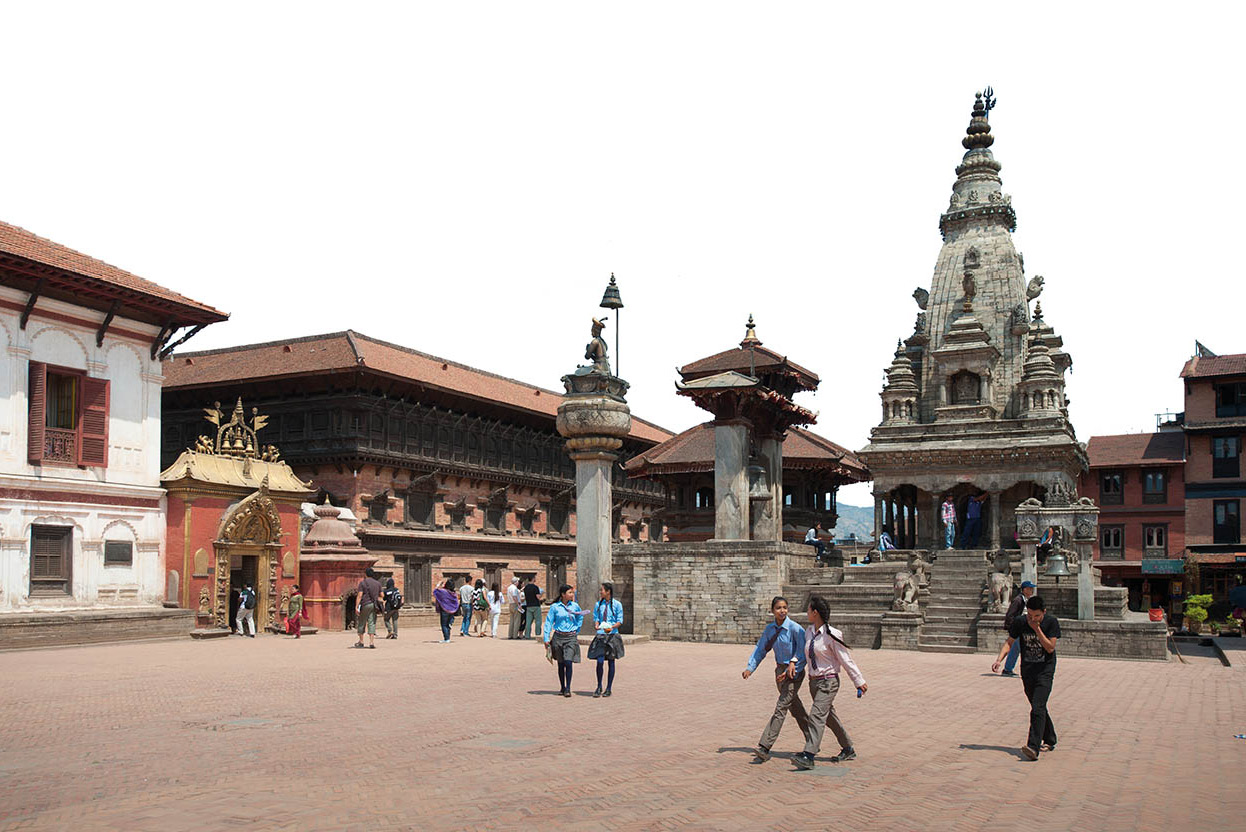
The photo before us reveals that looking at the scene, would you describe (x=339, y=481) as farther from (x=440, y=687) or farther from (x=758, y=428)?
(x=440, y=687)

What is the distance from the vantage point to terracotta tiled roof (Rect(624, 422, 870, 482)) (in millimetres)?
48219

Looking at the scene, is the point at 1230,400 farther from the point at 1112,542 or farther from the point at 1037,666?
the point at 1037,666

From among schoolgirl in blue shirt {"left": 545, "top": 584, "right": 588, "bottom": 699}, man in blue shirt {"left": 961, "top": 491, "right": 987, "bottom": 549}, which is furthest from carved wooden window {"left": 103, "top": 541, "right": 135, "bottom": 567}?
man in blue shirt {"left": 961, "top": 491, "right": 987, "bottom": 549}

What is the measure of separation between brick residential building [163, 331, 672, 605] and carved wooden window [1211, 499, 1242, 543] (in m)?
29.7

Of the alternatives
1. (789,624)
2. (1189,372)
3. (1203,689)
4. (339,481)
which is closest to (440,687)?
(789,624)

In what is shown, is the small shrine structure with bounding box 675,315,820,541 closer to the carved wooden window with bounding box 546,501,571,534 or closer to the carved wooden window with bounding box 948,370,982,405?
the carved wooden window with bounding box 948,370,982,405

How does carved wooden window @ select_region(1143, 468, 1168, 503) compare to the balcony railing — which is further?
carved wooden window @ select_region(1143, 468, 1168, 503)

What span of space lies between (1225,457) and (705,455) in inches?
978

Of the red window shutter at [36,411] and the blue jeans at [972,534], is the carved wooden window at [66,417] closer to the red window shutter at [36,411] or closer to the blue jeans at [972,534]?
the red window shutter at [36,411]

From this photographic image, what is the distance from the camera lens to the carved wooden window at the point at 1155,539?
5512cm

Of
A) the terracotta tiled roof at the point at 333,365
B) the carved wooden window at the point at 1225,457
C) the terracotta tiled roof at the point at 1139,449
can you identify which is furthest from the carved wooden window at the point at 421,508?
the carved wooden window at the point at 1225,457

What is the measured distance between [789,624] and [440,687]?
A: 7.42m

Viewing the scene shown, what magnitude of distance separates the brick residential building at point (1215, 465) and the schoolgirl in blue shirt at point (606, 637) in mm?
44247

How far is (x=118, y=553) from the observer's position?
2717cm
